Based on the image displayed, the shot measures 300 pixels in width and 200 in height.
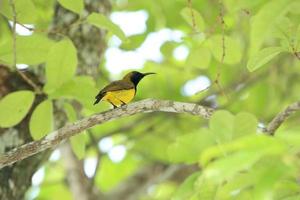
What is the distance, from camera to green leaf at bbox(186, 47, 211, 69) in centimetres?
349

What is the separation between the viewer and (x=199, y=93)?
366 centimetres

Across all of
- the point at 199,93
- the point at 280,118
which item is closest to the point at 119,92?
the point at 199,93

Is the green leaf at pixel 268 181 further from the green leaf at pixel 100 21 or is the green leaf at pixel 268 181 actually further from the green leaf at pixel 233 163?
the green leaf at pixel 100 21

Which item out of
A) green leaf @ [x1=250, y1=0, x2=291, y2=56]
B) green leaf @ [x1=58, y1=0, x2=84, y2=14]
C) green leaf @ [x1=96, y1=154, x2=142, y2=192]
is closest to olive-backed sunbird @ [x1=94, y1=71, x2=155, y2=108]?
green leaf @ [x1=58, y1=0, x2=84, y2=14]

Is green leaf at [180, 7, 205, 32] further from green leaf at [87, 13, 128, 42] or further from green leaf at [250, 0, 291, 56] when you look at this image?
green leaf at [250, 0, 291, 56]

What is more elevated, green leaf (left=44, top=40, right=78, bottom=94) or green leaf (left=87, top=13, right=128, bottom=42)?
green leaf (left=87, top=13, right=128, bottom=42)

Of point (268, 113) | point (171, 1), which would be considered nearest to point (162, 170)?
point (268, 113)

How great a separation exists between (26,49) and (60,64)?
22 cm

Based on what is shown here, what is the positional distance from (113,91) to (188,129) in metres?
2.35

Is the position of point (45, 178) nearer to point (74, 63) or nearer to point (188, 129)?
point (188, 129)

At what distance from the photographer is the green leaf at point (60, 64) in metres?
3.20

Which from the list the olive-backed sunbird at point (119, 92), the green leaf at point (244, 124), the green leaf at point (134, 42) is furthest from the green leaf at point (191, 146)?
the green leaf at point (134, 42)

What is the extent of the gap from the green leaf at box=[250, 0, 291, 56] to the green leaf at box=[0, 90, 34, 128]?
1.81m

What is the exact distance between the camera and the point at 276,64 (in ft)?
19.7
